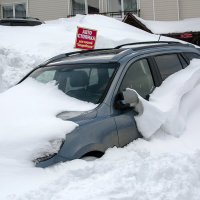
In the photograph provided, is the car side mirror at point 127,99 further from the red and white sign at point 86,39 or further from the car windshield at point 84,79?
the red and white sign at point 86,39

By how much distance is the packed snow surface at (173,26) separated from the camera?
22.8m

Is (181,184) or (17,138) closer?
(181,184)

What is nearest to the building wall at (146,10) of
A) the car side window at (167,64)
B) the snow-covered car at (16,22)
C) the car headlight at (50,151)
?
the snow-covered car at (16,22)

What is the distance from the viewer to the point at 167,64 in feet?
21.4

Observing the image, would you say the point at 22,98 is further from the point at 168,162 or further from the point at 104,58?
the point at 168,162

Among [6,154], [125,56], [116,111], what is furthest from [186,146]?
[6,154]

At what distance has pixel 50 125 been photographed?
4.69m

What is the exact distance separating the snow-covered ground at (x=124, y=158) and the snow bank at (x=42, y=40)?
700cm

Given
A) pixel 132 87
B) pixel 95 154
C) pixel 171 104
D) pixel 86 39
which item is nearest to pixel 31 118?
pixel 95 154

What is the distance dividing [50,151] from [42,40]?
1340 cm

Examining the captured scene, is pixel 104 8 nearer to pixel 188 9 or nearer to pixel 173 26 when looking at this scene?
pixel 173 26

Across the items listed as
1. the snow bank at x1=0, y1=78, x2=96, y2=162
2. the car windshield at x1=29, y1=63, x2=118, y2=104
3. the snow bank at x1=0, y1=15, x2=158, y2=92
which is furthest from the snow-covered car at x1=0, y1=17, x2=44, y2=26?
the snow bank at x1=0, y1=78, x2=96, y2=162

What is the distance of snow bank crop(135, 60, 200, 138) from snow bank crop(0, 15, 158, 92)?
678 centimetres

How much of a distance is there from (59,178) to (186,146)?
6.13ft
